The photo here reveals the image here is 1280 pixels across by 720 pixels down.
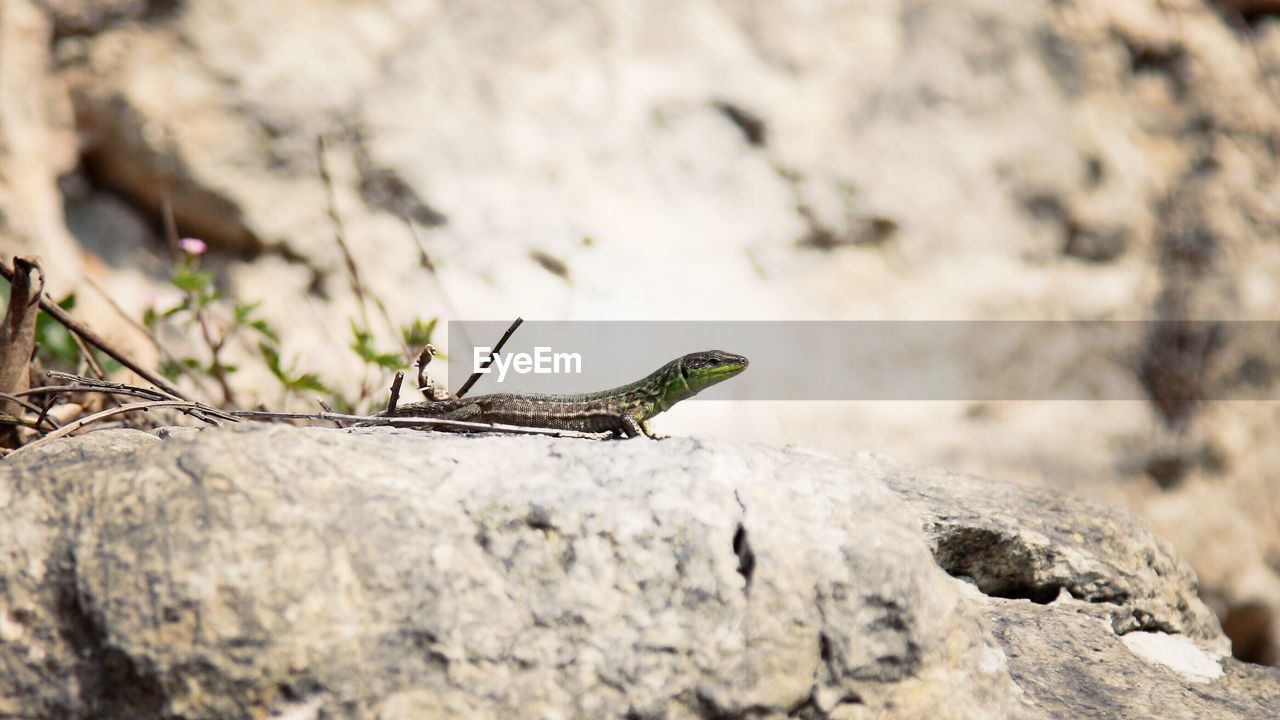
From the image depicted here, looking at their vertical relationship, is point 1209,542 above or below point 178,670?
below

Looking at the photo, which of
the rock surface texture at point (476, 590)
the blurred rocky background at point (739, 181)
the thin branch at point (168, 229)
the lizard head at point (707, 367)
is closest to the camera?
the rock surface texture at point (476, 590)

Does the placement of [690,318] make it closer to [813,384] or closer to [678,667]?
[813,384]

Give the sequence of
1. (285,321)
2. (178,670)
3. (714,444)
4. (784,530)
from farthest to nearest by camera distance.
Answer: (285,321), (714,444), (784,530), (178,670)

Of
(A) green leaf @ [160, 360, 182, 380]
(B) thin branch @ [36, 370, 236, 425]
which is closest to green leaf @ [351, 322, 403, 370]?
(A) green leaf @ [160, 360, 182, 380]

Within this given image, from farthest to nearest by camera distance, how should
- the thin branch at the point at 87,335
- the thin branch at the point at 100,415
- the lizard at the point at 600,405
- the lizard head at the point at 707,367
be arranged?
the lizard head at the point at 707,367 < the lizard at the point at 600,405 < the thin branch at the point at 87,335 < the thin branch at the point at 100,415

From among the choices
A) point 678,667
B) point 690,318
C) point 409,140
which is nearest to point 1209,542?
point 690,318

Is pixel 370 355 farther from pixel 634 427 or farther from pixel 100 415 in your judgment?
pixel 100 415

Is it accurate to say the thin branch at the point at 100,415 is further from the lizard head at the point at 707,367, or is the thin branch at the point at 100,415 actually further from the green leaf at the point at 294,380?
the lizard head at the point at 707,367

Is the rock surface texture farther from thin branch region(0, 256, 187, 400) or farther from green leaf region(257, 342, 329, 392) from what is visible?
green leaf region(257, 342, 329, 392)

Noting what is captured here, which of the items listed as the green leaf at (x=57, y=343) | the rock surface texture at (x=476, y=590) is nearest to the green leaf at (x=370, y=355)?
the green leaf at (x=57, y=343)
